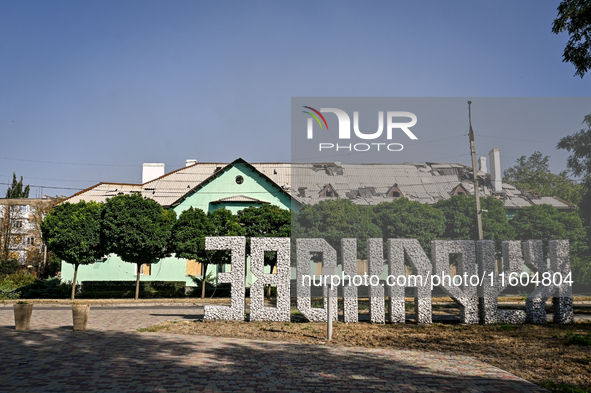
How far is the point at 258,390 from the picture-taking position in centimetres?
704

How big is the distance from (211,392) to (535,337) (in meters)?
9.32

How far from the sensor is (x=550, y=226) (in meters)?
32.1

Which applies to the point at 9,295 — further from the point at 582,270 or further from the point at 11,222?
the point at 582,270

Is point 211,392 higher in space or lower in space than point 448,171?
lower

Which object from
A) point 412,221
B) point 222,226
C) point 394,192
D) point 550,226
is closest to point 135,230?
point 222,226

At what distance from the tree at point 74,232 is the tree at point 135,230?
0.73 metres

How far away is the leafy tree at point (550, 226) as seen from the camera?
105ft

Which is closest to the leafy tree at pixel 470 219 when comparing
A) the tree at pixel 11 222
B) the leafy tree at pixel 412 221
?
the leafy tree at pixel 412 221

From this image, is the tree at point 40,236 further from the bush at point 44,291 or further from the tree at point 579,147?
the tree at point 579,147

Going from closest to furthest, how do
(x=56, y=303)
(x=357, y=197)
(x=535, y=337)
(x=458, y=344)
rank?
(x=458, y=344) → (x=535, y=337) → (x=56, y=303) → (x=357, y=197)

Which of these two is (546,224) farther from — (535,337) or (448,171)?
(535,337)

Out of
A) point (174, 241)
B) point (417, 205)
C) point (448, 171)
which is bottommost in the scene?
point (174, 241)

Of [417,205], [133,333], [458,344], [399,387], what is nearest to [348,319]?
[458,344]

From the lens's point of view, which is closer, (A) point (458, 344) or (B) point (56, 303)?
(A) point (458, 344)
